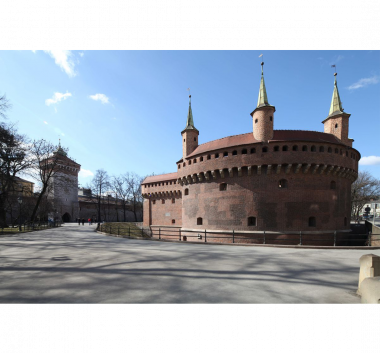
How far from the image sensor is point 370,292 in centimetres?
398

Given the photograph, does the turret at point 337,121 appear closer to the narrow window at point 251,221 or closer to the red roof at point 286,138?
the red roof at point 286,138

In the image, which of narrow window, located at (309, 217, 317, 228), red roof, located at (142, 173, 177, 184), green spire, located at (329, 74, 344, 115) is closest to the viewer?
narrow window, located at (309, 217, 317, 228)

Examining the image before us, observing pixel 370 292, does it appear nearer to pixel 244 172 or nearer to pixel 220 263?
pixel 220 263

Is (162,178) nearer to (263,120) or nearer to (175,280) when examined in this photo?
Result: (263,120)

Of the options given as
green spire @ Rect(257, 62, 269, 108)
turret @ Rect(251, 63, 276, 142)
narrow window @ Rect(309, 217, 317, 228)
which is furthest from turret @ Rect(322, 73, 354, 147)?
narrow window @ Rect(309, 217, 317, 228)

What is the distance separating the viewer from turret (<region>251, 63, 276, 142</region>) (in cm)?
1847

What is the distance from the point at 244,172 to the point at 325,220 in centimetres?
796

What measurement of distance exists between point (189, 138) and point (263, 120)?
8.91 m

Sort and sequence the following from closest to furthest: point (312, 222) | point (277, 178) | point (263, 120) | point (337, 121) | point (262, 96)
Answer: point (312, 222), point (277, 178), point (263, 120), point (262, 96), point (337, 121)

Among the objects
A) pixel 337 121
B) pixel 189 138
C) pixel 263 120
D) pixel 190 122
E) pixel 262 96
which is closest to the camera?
pixel 263 120

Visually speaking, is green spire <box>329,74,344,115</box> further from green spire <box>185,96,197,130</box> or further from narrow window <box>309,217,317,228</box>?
green spire <box>185,96,197,130</box>

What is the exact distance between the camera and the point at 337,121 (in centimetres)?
2075

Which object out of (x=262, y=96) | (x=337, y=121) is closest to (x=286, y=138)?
→ (x=262, y=96)
